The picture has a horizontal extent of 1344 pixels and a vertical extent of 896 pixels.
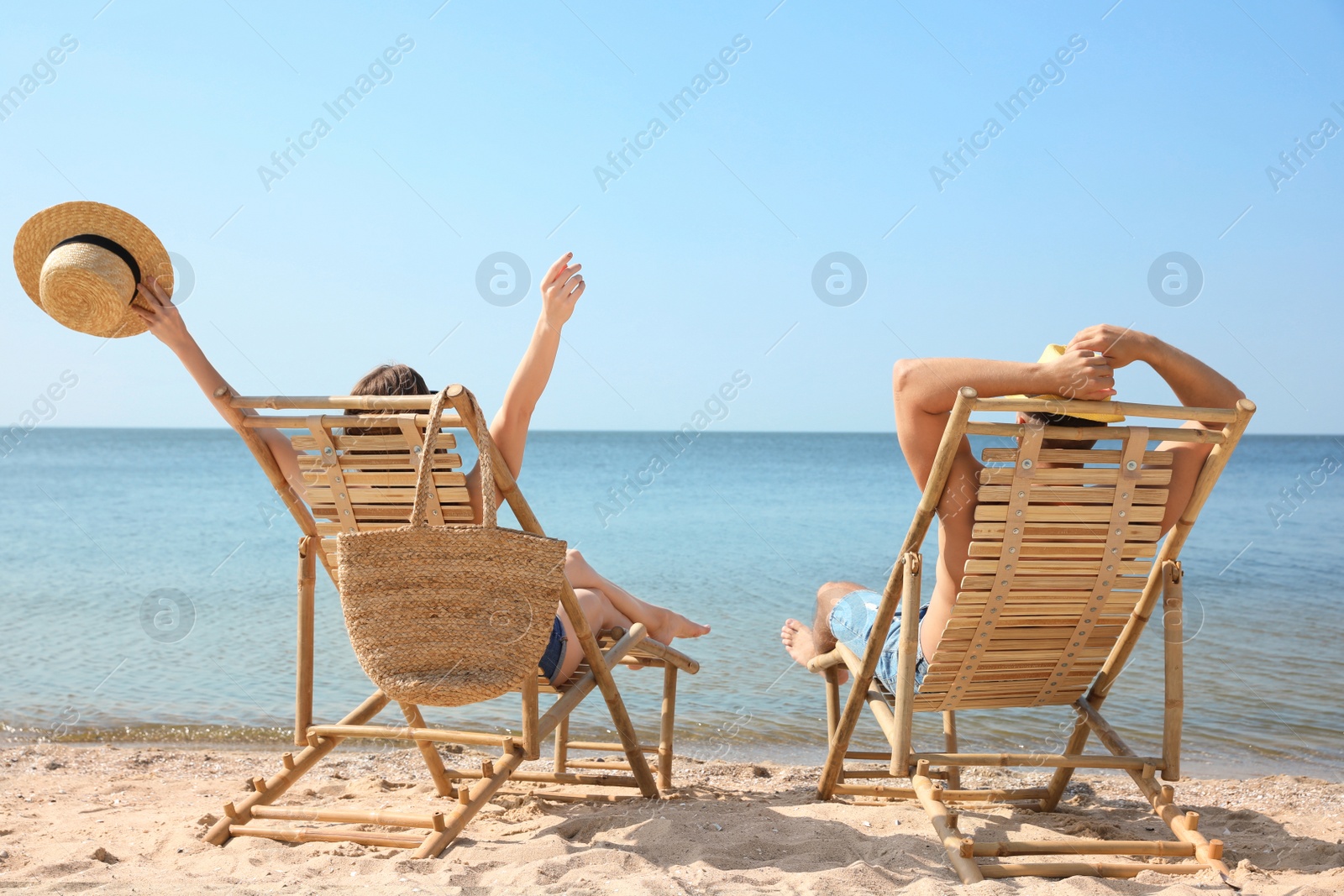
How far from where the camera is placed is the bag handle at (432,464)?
2.50 metres

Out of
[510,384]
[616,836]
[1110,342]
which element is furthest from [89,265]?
[1110,342]

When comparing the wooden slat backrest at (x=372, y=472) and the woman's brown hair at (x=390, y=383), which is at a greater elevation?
the woman's brown hair at (x=390, y=383)

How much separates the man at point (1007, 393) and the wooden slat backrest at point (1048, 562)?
0.07 meters

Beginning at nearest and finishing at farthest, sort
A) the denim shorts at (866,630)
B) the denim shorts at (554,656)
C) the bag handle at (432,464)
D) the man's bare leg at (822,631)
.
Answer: the bag handle at (432,464), the denim shorts at (866,630), the denim shorts at (554,656), the man's bare leg at (822,631)

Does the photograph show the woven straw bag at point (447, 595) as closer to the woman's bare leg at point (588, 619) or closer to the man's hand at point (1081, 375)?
the woman's bare leg at point (588, 619)

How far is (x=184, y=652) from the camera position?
23.1 ft

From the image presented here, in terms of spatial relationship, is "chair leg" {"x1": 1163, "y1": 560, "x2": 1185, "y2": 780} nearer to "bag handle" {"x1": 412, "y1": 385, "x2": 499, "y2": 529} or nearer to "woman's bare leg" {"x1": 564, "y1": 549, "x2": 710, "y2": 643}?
"woman's bare leg" {"x1": 564, "y1": 549, "x2": 710, "y2": 643}

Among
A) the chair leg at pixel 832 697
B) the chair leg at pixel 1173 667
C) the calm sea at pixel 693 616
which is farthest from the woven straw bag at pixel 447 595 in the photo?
the calm sea at pixel 693 616

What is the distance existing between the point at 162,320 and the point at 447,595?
1211mm

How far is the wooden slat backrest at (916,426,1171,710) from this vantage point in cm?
264

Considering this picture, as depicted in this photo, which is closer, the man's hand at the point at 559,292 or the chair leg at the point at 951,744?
the man's hand at the point at 559,292

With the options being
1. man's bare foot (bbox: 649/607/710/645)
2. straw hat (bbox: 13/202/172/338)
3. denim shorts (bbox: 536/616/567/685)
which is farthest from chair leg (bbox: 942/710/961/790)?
straw hat (bbox: 13/202/172/338)

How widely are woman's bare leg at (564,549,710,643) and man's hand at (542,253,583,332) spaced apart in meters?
1.12

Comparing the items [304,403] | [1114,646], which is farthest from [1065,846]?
[304,403]
